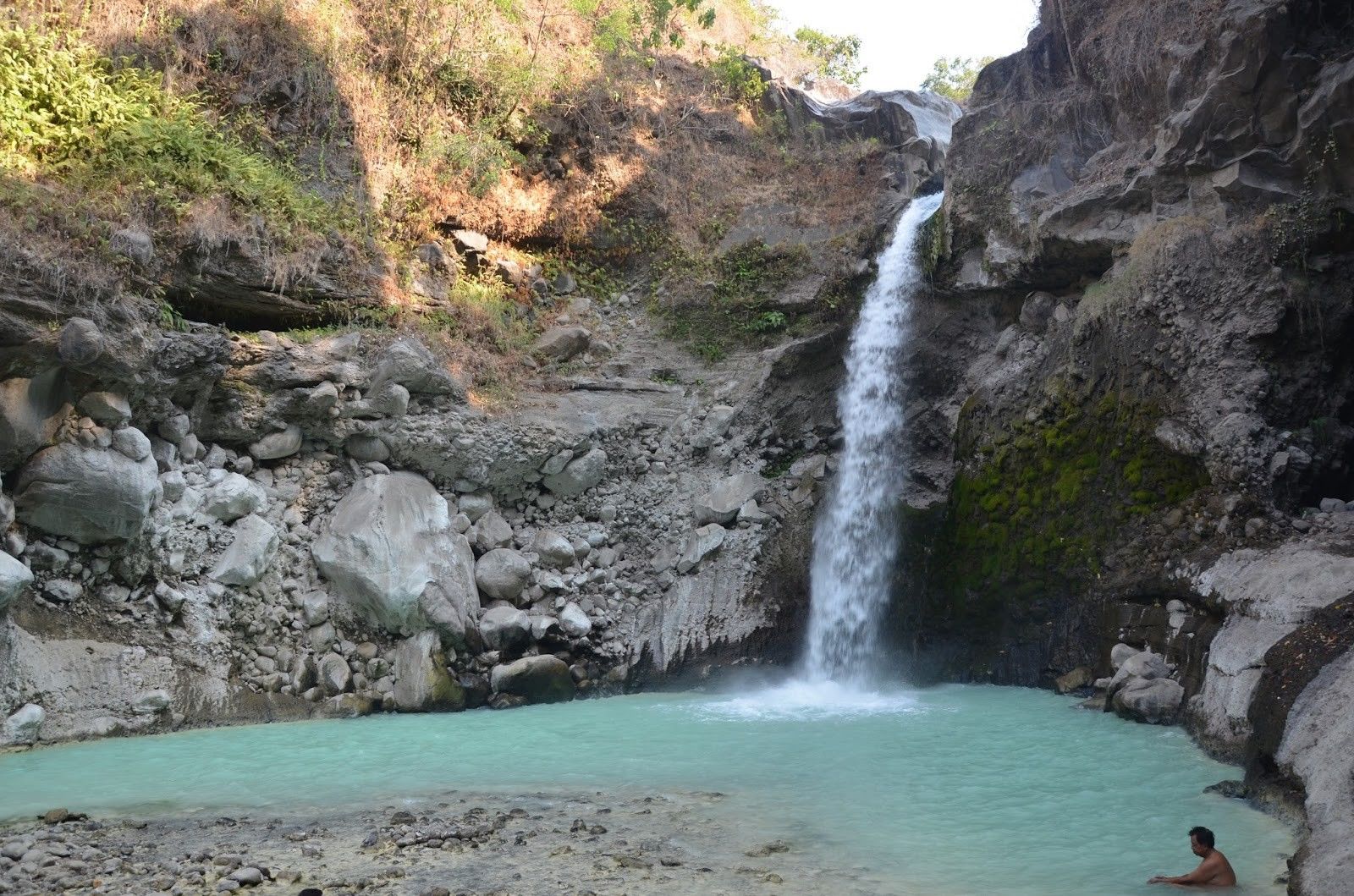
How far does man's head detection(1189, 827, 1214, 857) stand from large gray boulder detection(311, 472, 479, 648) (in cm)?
706

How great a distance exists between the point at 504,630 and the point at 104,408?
14.1ft

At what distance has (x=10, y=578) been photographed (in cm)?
744

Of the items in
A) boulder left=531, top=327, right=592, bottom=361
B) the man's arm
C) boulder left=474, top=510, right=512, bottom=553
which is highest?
boulder left=531, top=327, right=592, bottom=361

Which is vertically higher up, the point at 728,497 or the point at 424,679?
the point at 728,497

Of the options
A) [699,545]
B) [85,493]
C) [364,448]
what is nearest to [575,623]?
[699,545]

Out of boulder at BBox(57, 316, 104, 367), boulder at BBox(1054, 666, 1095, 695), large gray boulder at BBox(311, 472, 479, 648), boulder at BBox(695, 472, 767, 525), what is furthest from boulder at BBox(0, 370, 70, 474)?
boulder at BBox(1054, 666, 1095, 695)

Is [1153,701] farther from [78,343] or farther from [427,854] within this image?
[78,343]

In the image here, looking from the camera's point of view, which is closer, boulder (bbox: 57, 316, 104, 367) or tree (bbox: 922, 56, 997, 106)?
boulder (bbox: 57, 316, 104, 367)

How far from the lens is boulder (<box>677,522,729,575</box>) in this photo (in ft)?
36.8

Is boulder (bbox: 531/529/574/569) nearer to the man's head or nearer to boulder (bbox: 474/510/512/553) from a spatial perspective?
boulder (bbox: 474/510/512/553)

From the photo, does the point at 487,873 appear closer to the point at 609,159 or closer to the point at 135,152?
the point at 135,152

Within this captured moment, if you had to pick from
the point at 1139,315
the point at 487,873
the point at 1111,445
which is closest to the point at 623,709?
the point at 487,873

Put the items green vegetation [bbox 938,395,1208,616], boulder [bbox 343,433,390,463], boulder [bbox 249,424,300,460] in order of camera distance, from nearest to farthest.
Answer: green vegetation [bbox 938,395,1208,616] < boulder [bbox 249,424,300,460] < boulder [bbox 343,433,390,463]

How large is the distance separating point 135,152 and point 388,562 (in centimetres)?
503
